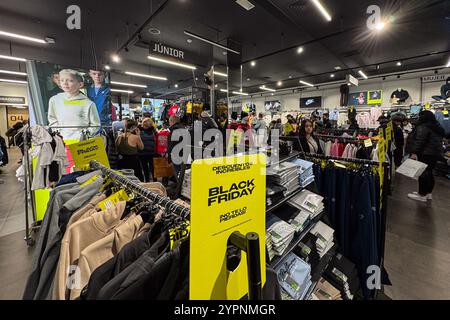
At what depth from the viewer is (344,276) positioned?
173 cm

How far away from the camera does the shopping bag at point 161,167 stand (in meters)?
4.64

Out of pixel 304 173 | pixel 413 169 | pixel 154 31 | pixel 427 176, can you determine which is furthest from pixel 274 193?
pixel 154 31

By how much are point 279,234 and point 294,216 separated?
0.32m

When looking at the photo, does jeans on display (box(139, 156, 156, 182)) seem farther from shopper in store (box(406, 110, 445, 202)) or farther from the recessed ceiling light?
shopper in store (box(406, 110, 445, 202))

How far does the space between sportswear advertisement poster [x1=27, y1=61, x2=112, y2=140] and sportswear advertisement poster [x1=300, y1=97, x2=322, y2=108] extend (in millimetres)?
12973

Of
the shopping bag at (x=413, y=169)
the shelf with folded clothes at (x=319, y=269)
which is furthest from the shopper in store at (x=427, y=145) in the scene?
the shelf with folded clothes at (x=319, y=269)

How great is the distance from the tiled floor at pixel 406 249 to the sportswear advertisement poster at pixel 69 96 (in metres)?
1.79

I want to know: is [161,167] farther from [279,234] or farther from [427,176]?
[427,176]

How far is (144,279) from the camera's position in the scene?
1.98ft

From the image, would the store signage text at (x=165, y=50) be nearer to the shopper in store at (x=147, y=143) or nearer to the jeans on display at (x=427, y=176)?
the shopper in store at (x=147, y=143)

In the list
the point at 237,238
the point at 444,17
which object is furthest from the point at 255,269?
the point at 444,17

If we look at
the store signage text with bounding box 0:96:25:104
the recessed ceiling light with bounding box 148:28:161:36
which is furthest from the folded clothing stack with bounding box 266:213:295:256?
the store signage text with bounding box 0:96:25:104
